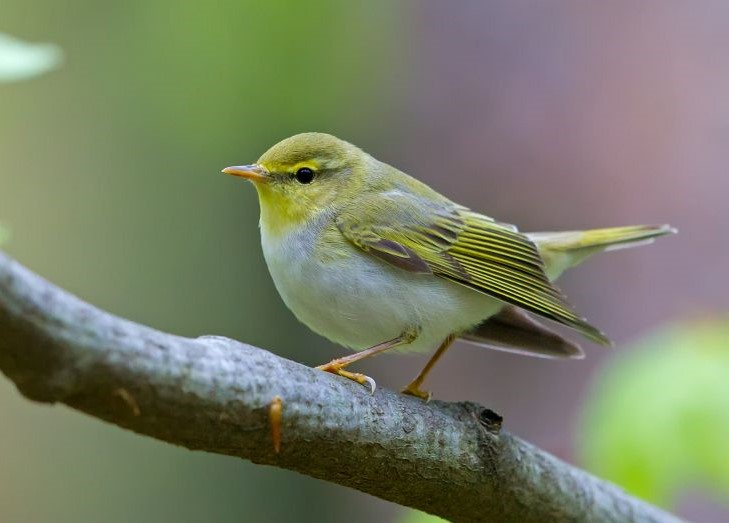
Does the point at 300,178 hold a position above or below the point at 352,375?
above

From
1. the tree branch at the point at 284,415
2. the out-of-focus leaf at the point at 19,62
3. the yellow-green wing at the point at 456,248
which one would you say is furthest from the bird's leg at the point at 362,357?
the out-of-focus leaf at the point at 19,62

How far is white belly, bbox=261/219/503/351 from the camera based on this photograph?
3219mm

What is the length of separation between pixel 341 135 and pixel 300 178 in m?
3.34

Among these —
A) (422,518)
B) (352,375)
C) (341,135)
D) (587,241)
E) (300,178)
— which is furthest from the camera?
(341,135)

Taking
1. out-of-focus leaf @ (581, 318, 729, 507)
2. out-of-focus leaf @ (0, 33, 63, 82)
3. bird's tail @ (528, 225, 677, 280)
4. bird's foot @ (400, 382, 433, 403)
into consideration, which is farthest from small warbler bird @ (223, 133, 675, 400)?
out-of-focus leaf @ (0, 33, 63, 82)

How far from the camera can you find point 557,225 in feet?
18.6

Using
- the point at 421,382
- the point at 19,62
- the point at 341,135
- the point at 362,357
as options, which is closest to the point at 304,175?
the point at 362,357

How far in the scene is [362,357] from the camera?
3.13 m

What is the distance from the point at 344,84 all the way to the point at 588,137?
1.58 m

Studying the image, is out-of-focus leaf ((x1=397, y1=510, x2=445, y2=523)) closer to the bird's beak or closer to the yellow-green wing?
the yellow-green wing

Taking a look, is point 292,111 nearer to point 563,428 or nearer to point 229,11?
point 229,11

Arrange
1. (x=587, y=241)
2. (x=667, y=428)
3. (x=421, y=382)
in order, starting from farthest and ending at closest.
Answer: (x=587, y=241) → (x=421, y=382) → (x=667, y=428)

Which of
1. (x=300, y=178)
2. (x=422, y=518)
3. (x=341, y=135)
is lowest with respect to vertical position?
(x=422, y=518)

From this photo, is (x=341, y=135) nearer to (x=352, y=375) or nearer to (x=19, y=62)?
(x=352, y=375)
